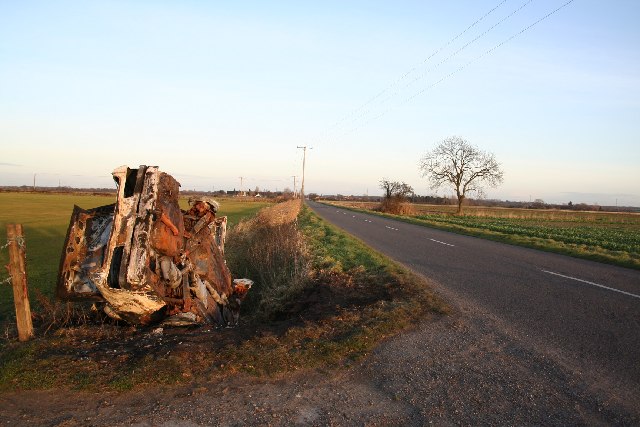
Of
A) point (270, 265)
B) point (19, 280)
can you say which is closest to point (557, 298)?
point (270, 265)

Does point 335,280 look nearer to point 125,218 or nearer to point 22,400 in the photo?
point 125,218

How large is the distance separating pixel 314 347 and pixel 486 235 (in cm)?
2013

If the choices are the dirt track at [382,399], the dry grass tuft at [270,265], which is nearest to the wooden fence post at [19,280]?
the dirt track at [382,399]

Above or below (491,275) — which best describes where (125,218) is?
above

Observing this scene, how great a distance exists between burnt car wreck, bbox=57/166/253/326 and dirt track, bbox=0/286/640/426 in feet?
6.09

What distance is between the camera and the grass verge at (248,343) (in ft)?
15.7

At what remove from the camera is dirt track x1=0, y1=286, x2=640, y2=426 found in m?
3.94

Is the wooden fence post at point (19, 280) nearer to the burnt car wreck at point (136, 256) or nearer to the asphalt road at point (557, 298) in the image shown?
the burnt car wreck at point (136, 256)

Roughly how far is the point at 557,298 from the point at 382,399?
18.3ft

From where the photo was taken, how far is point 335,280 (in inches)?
399

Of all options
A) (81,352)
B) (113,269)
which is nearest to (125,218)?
(113,269)

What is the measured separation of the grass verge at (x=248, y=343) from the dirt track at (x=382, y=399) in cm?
24

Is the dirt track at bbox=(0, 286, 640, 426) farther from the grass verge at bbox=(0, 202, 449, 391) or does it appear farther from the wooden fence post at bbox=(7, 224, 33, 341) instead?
the wooden fence post at bbox=(7, 224, 33, 341)

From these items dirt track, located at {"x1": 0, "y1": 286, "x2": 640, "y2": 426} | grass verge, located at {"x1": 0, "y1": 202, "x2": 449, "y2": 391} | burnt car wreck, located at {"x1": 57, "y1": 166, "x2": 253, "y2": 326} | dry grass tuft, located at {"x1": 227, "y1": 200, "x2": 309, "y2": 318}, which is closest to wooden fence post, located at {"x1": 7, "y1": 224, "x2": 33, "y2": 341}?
grass verge, located at {"x1": 0, "y1": 202, "x2": 449, "y2": 391}
